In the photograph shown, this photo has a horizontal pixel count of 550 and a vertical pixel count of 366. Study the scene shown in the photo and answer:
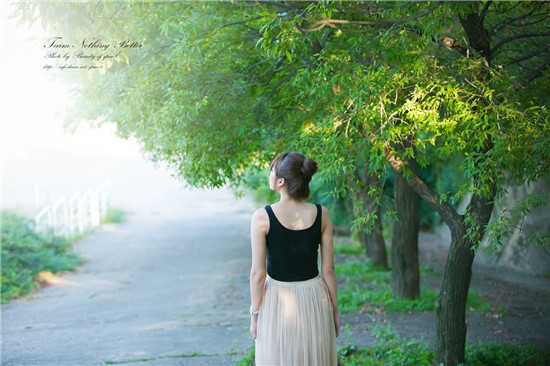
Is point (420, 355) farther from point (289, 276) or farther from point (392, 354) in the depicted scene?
point (289, 276)

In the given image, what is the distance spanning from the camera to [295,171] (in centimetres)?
353

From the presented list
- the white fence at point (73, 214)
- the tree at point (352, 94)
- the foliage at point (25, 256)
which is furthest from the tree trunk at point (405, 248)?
the white fence at point (73, 214)

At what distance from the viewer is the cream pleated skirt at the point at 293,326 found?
3.56 metres

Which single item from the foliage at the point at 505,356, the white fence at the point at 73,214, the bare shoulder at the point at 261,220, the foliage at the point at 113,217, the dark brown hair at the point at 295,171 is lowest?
the foliage at the point at 505,356

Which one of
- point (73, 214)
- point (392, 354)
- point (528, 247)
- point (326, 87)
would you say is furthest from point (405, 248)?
point (73, 214)

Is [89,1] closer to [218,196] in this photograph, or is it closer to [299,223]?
[299,223]

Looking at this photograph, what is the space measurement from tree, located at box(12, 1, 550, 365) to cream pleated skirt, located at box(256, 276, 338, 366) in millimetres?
1198

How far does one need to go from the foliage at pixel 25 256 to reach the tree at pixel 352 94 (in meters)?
5.32

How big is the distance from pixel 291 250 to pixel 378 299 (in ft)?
19.5

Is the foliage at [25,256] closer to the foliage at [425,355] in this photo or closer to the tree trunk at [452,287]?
the foliage at [425,355]

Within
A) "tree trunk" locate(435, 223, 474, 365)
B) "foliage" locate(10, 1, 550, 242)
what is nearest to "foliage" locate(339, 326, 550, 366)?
"tree trunk" locate(435, 223, 474, 365)

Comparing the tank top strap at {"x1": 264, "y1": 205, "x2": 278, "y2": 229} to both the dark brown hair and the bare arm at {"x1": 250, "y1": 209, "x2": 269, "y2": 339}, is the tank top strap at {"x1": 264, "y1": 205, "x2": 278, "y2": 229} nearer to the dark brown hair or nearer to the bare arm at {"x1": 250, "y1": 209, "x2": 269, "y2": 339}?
the bare arm at {"x1": 250, "y1": 209, "x2": 269, "y2": 339}

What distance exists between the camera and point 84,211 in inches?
692

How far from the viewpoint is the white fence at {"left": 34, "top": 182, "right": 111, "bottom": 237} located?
1360 cm
